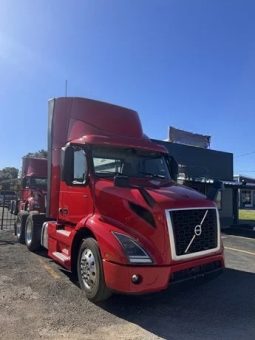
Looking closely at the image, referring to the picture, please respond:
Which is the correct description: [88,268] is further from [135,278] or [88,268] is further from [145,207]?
[145,207]

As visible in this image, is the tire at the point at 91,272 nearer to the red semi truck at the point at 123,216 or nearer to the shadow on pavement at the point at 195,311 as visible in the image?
the red semi truck at the point at 123,216

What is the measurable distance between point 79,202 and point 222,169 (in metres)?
19.8

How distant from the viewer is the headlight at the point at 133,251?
18.4 ft

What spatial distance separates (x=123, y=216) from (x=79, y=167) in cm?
150

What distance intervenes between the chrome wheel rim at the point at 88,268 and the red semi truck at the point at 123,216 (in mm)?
15

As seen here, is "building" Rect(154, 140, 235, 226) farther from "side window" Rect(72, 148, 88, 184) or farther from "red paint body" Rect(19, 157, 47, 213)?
"side window" Rect(72, 148, 88, 184)

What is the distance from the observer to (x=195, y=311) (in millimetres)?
6016

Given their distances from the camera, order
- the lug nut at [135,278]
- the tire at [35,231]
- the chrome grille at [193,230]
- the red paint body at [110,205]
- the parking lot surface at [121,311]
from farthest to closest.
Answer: the tire at [35,231]
the chrome grille at [193,230]
the red paint body at [110,205]
the lug nut at [135,278]
the parking lot surface at [121,311]

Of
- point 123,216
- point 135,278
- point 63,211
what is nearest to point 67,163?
point 63,211

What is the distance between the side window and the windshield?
0.60ft

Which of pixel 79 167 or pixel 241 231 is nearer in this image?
pixel 79 167

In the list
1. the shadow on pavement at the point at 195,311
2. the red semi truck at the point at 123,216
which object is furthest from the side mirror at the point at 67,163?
the shadow on pavement at the point at 195,311

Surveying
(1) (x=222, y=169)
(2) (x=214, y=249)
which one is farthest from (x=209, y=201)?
(1) (x=222, y=169)

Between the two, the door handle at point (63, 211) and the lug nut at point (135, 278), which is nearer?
the lug nut at point (135, 278)
